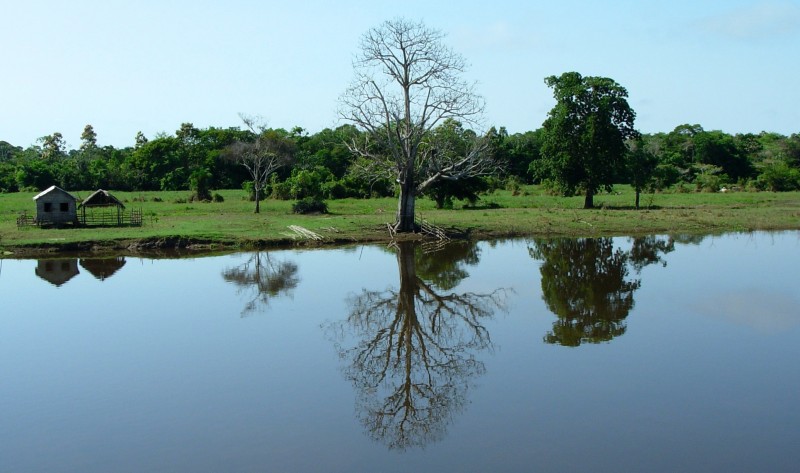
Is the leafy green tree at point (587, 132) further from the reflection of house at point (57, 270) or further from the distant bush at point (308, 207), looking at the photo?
the reflection of house at point (57, 270)

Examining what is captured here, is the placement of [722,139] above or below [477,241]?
above

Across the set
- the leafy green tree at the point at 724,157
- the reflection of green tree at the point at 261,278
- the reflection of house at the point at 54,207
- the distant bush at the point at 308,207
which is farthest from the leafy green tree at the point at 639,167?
the reflection of house at the point at 54,207

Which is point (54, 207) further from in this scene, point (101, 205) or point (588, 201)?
point (588, 201)

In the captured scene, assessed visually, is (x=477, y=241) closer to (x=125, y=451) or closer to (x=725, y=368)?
(x=725, y=368)

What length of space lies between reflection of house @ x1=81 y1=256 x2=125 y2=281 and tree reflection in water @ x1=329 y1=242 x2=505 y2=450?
30.1ft

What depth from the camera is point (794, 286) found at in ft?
68.5

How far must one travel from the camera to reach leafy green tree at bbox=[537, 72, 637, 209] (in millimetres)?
41656

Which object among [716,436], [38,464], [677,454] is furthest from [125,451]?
[716,436]

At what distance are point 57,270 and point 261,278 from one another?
7308 millimetres

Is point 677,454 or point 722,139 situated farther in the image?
point 722,139

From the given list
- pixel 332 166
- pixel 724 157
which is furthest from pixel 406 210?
pixel 724 157

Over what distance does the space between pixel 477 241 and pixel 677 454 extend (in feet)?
75.1

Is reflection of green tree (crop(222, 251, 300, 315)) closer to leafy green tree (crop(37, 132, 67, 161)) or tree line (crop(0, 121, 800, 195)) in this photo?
tree line (crop(0, 121, 800, 195))

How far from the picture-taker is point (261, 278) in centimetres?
2336
